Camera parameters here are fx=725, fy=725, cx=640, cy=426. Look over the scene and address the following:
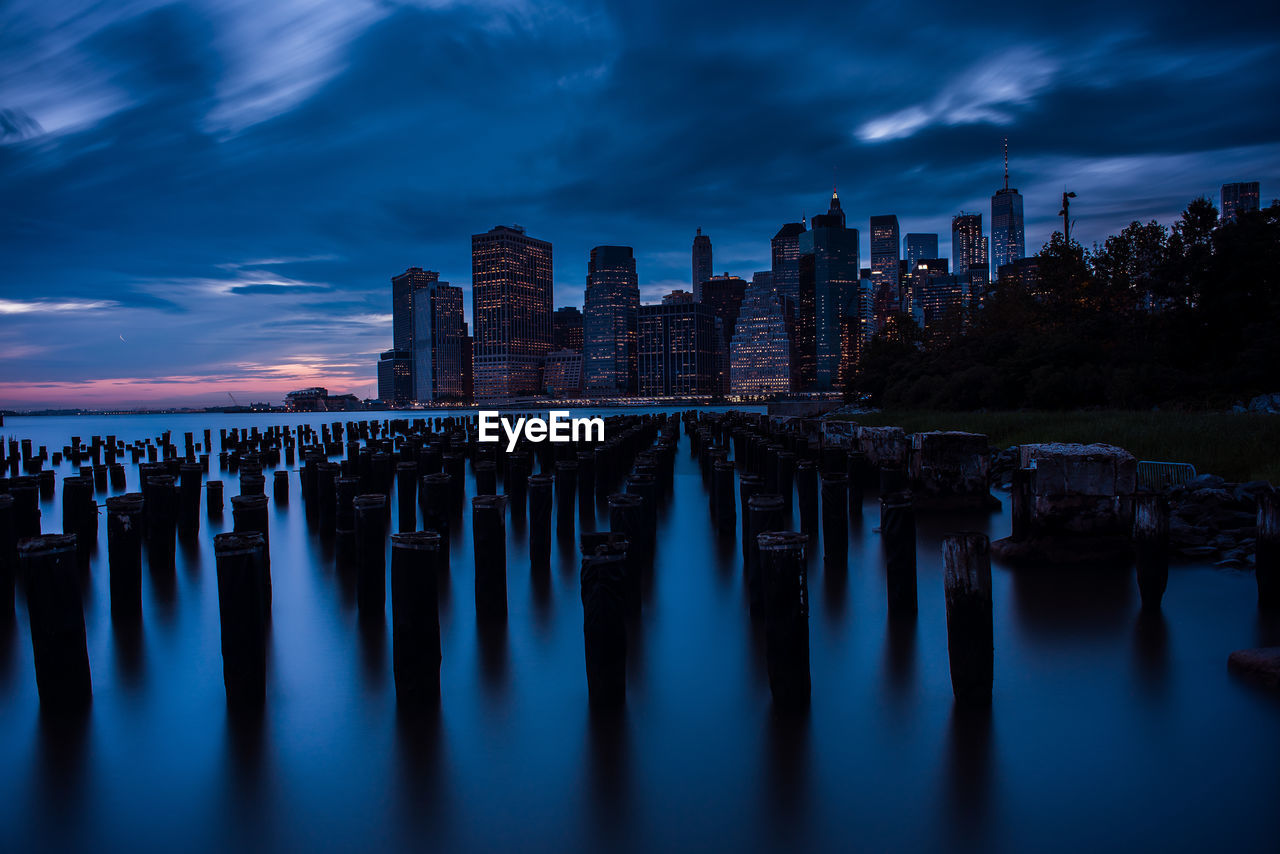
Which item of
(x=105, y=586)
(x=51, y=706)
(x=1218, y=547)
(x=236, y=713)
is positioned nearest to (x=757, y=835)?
(x=236, y=713)

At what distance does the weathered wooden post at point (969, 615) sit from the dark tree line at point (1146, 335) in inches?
857

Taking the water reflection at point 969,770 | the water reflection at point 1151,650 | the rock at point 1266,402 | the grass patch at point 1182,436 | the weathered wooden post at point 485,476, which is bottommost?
the water reflection at point 969,770

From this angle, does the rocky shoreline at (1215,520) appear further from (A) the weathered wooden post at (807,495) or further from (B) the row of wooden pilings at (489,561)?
(A) the weathered wooden post at (807,495)

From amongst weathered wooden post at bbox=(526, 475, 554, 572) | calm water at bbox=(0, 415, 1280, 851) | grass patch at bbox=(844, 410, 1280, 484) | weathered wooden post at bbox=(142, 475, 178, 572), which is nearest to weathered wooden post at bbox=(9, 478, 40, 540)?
weathered wooden post at bbox=(142, 475, 178, 572)

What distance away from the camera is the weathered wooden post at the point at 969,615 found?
5.20 m

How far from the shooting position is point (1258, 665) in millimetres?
5879

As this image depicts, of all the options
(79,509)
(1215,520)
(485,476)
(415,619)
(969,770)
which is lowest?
(969,770)

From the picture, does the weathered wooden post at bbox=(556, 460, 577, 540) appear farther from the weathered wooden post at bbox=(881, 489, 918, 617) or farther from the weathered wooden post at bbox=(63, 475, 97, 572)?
the weathered wooden post at bbox=(63, 475, 97, 572)

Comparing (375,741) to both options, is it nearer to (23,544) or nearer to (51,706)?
(51,706)

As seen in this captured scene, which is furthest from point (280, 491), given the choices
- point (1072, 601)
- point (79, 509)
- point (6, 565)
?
point (1072, 601)

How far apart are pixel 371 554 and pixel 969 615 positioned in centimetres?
607

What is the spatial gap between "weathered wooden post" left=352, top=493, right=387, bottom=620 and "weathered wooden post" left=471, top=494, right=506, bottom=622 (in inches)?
42.0

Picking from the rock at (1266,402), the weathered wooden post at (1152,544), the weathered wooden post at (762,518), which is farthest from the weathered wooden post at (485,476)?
the rock at (1266,402)

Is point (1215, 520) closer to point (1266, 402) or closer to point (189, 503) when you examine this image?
point (1266, 402)
